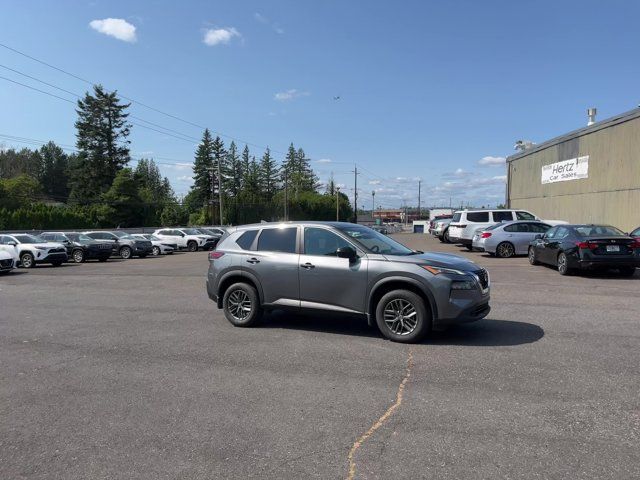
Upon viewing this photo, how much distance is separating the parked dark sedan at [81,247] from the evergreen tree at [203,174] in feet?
268

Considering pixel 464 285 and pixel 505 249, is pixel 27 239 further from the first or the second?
pixel 464 285

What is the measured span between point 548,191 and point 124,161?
68.6 m

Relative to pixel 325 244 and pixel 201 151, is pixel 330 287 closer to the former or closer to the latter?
pixel 325 244

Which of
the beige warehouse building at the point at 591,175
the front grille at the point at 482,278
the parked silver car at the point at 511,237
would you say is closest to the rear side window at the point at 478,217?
the parked silver car at the point at 511,237

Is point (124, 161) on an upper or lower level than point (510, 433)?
upper

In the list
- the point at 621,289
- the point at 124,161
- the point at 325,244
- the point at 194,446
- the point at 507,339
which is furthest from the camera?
the point at 124,161

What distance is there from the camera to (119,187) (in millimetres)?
64750

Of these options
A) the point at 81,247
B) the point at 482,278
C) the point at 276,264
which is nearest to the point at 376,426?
the point at 482,278

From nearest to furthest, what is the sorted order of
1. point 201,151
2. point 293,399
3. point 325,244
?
point 293,399
point 325,244
point 201,151

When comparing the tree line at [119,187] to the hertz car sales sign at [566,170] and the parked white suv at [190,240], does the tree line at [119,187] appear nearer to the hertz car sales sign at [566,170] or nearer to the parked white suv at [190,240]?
the parked white suv at [190,240]

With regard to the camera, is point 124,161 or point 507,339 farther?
point 124,161

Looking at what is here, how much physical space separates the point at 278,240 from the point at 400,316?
2.32m

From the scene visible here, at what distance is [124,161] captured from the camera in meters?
81.0

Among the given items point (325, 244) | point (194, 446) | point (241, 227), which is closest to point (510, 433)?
point (194, 446)
